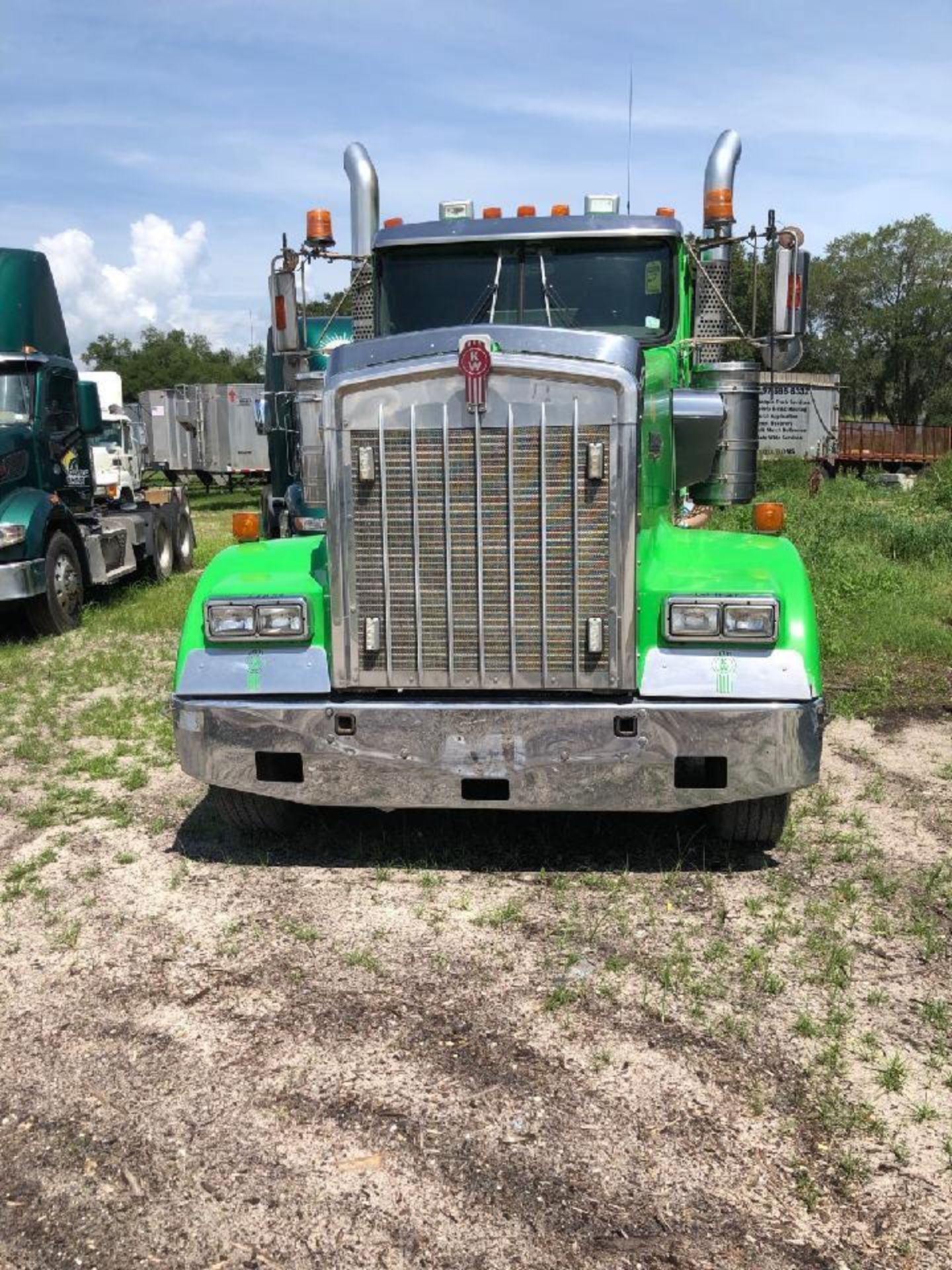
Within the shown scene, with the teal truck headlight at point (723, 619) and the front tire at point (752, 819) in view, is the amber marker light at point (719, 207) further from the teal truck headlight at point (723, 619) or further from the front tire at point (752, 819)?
the front tire at point (752, 819)

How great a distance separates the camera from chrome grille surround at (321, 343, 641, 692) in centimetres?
414

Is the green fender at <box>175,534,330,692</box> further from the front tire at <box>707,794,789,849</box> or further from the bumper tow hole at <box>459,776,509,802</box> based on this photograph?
the front tire at <box>707,794,789,849</box>

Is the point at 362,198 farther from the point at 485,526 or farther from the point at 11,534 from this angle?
the point at 11,534

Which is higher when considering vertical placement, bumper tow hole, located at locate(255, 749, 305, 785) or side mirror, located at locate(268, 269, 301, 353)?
side mirror, located at locate(268, 269, 301, 353)

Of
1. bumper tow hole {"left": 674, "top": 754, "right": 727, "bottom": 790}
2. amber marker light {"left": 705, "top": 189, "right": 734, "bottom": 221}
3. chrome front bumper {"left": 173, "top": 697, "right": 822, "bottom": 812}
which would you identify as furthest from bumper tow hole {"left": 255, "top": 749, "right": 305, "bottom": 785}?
amber marker light {"left": 705, "top": 189, "right": 734, "bottom": 221}

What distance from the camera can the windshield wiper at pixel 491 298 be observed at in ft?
19.5

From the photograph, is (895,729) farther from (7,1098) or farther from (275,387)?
(275,387)

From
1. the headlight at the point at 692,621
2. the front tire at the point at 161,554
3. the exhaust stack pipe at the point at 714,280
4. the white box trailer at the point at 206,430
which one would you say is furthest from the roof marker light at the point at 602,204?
the white box trailer at the point at 206,430

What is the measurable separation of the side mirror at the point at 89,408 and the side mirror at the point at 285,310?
6.05 metres

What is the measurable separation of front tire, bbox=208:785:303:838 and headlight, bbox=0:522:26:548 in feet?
18.7

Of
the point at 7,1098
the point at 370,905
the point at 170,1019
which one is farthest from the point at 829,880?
the point at 7,1098

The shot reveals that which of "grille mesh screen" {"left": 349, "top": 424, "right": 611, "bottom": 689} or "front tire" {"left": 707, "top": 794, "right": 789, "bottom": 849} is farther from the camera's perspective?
"front tire" {"left": 707, "top": 794, "right": 789, "bottom": 849}

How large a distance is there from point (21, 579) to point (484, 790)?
6845 mm

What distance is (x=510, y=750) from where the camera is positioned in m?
4.29
